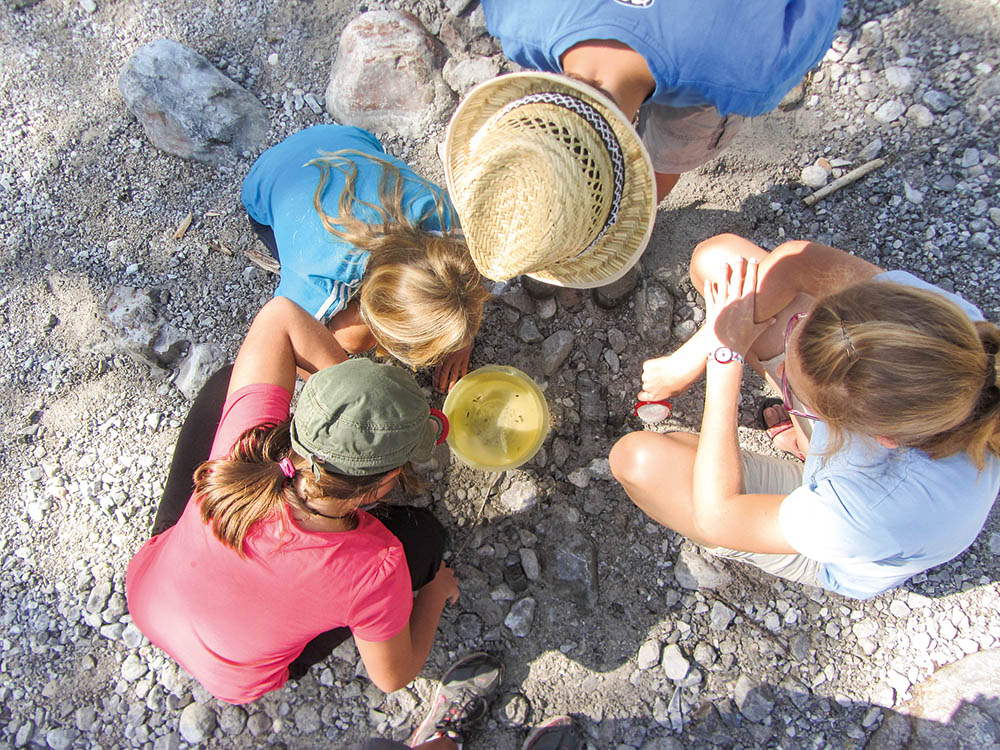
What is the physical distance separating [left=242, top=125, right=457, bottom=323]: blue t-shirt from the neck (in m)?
0.66

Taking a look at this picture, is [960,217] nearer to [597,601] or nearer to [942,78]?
[942,78]

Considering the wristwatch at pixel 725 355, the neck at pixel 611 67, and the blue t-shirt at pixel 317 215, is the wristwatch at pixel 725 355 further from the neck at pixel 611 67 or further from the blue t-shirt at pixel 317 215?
Answer: the blue t-shirt at pixel 317 215

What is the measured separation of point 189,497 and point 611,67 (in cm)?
186

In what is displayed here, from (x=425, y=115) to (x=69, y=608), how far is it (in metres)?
2.41

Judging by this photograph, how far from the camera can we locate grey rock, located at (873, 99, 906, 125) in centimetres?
261

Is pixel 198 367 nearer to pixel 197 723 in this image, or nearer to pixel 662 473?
pixel 197 723

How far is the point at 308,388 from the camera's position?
1.57 meters

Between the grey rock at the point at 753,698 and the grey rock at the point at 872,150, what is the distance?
6.75 ft

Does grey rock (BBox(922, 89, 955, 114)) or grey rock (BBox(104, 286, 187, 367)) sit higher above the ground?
grey rock (BBox(922, 89, 955, 114))

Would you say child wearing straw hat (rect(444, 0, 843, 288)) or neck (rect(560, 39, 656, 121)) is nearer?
child wearing straw hat (rect(444, 0, 843, 288))

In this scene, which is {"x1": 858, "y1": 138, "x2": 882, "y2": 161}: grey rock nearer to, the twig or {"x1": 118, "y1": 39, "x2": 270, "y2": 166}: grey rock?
the twig

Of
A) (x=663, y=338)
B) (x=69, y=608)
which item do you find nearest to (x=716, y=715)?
(x=663, y=338)

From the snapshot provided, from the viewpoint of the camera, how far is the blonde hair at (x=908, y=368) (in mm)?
1350

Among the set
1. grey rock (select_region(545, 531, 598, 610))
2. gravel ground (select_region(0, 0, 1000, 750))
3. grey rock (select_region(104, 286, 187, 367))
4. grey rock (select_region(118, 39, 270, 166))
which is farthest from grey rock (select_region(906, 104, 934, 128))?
grey rock (select_region(104, 286, 187, 367))
